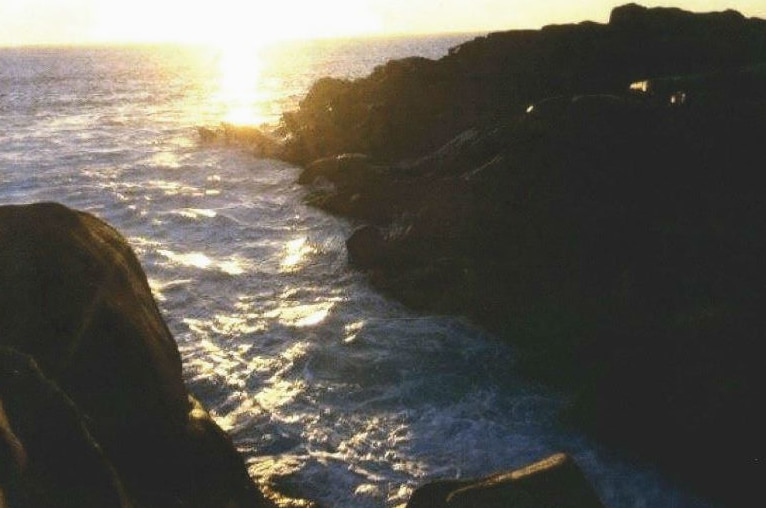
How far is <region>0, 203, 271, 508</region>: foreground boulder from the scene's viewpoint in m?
6.68

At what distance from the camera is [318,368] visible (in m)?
11.9

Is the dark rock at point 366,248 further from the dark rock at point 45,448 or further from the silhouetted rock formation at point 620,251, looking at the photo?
the dark rock at point 45,448

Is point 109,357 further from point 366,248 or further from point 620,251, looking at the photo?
point 366,248

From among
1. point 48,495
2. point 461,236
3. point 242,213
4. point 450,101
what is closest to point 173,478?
point 48,495

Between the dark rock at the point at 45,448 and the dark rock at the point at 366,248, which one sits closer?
the dark rock at the point at 45,448

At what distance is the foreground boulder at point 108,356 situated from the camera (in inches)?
263

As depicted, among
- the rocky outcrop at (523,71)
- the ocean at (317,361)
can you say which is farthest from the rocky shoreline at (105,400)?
the rocky outcrop at (523,71)

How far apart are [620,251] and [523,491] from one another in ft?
25.9

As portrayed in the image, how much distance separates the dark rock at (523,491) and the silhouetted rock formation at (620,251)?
12.4 feet

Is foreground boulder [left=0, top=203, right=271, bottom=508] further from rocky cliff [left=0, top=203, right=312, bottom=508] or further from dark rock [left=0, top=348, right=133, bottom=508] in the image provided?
dark rock [left=0, top=348, right=133, bottom=508]

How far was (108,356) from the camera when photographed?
6980mm

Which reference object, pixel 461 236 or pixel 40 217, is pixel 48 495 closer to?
pixel 40 217

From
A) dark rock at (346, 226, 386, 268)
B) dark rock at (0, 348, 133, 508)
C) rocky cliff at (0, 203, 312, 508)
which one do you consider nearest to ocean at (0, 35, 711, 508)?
dark rock at (346, 226, 386, 268)

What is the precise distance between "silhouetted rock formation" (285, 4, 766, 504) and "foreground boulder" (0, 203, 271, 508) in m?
6.04
